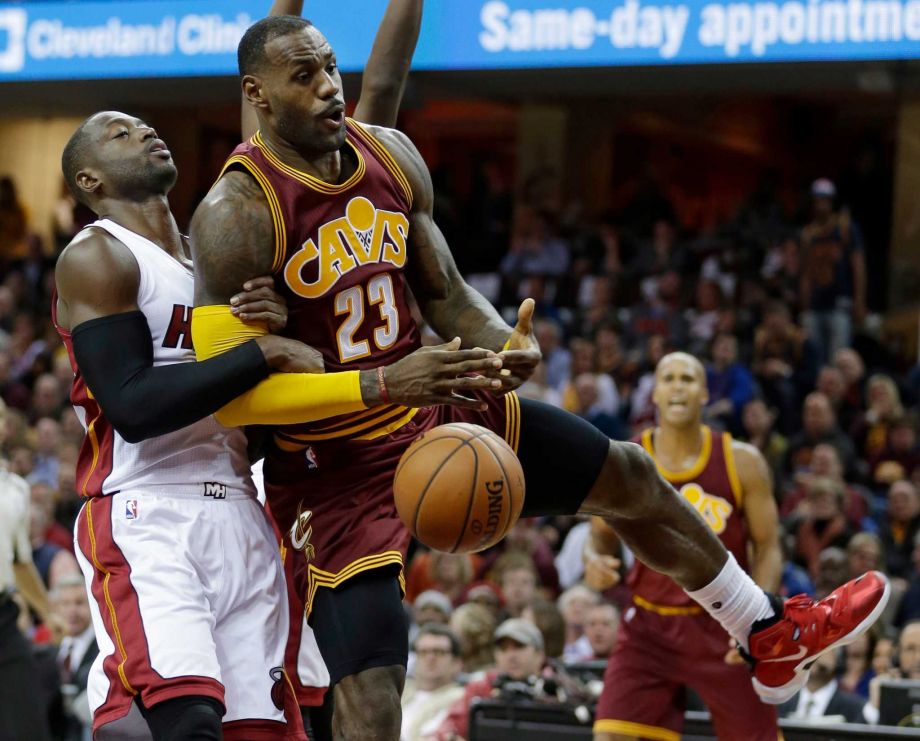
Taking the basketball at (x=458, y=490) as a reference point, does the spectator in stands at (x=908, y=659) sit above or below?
below

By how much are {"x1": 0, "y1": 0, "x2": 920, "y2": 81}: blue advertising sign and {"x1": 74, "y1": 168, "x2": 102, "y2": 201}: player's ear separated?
298 inches

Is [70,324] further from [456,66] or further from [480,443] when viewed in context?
[456,66]

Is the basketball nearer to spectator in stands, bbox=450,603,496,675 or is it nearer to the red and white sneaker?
the red and white sneaker

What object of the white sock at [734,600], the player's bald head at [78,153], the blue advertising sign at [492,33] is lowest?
the white sock at [734,600]

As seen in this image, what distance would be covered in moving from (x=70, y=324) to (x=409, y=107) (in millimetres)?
8601

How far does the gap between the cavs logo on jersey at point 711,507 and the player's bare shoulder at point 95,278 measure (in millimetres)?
2974

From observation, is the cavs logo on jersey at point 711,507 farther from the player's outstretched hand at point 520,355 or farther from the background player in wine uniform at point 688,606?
the player's outstretched hand at point 520,355

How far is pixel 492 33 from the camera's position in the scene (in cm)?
1189

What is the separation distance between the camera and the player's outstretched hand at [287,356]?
12.9 feet

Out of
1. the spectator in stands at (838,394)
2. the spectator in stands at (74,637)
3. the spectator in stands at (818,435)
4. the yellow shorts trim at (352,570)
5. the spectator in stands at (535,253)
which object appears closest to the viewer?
the yellow shorts trim at (352,570)

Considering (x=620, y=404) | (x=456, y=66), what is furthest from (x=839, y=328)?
(x=456, y=66)

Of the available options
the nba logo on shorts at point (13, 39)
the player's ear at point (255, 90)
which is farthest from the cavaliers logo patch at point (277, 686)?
the nba logo on shorts at point (13, 39)

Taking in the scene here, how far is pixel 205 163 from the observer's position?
1844 centimetres

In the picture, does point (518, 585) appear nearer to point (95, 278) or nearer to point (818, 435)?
point (818, 435)
